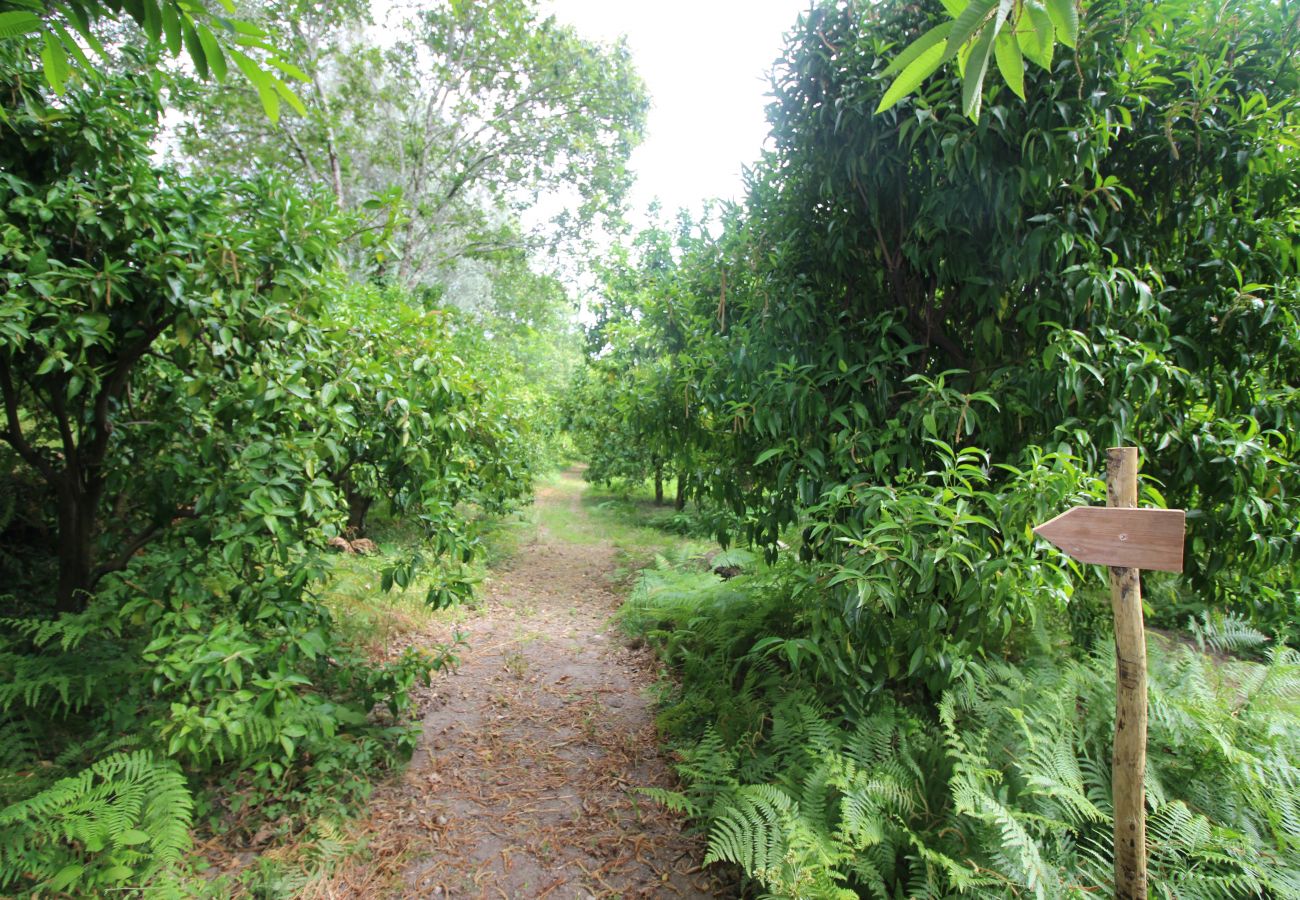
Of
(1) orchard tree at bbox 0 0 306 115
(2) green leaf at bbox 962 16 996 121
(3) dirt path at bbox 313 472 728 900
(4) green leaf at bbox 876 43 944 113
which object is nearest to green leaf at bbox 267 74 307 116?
(1) orchard tree at bbox 0 0 306 115

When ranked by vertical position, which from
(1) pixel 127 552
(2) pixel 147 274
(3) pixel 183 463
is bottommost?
(1) pixel 127 552

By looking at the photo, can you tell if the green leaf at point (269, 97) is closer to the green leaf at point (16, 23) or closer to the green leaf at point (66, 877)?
the green leaf at point (16, 23)

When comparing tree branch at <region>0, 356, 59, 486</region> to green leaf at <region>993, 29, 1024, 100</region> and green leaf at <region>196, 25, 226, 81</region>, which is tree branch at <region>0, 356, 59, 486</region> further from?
green leaf at <region>993, 29, 1024, 100</region>

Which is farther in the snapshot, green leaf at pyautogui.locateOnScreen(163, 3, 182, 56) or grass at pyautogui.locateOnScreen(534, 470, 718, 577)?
grass at pyautogui.locateOnScreen(534, 470, 718, 577)

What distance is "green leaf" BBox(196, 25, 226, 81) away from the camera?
1.32 m

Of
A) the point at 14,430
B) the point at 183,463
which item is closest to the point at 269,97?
the point at 183,463

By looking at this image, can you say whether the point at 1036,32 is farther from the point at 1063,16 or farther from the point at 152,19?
the point at 152,19

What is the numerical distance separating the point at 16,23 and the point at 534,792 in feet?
11.9

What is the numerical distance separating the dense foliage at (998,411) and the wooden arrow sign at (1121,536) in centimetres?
25

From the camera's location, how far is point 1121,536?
1857 mm

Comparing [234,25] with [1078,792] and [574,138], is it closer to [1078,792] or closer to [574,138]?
[1078,792]

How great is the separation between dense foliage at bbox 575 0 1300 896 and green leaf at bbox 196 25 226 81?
203 centimetres

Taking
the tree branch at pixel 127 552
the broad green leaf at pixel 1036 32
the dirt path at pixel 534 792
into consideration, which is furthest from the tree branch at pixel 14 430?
the broad green leaf at pixel 1036 32

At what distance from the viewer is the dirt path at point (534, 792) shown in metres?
2.74
